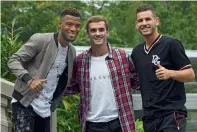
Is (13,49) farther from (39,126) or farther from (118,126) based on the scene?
(118,126)

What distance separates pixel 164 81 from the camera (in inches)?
141

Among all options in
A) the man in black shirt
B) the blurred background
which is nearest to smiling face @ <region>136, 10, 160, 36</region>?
the man in black shirt

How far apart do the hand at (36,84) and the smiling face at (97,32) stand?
0.65m

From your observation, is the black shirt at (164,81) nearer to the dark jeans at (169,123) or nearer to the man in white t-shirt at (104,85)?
the dark jeans at (169,123)

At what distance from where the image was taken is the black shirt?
3570mm

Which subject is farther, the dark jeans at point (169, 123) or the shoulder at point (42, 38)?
the shoulder at point (42, 38)

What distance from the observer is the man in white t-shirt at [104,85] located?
398 centimetres

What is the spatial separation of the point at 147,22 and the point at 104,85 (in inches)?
28.7

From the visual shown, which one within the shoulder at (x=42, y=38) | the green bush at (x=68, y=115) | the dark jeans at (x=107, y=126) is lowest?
the green bush at (x=68, y=115)

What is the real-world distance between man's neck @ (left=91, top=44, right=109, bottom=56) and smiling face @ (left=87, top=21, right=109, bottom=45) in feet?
0.14

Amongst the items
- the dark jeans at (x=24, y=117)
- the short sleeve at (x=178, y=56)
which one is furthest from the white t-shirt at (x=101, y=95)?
the short sleeve at (x=178, y=56)

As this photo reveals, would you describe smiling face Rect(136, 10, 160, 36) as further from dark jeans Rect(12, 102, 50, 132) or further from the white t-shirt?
dark jeans Rect(12, 102, 50, 132)

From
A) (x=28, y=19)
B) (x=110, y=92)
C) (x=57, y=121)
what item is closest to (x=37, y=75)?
(x=110, y=92)

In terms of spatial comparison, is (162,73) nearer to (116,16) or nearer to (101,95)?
(101,95)
